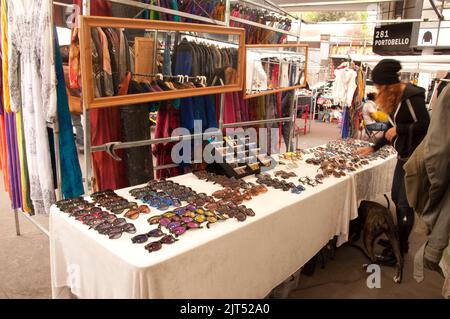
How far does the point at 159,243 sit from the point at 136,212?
0.36 meters

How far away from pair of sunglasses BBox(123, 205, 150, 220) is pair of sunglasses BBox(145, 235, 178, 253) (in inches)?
11.3

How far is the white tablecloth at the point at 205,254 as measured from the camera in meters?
1.39

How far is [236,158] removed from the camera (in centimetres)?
253

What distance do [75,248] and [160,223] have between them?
1.32 feet

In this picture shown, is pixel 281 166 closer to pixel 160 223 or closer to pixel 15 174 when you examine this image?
pixel 160 223

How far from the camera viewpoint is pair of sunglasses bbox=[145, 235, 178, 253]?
143 cm

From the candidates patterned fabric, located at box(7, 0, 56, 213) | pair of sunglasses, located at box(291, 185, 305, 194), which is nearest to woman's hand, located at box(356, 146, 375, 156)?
pair of sunglasses, located at box(291, 185, 305, 194)

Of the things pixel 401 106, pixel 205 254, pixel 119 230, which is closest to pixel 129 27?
pixel 119 230

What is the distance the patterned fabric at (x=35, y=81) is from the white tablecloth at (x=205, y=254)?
Result: 61 cm

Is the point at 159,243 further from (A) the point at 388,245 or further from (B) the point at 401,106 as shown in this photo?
(A) the point at 388,245

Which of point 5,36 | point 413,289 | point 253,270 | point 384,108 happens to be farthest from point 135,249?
point 413,289

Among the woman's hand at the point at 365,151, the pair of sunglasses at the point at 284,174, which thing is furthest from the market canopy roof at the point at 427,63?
the pair of sunglasses at the point at 284,174

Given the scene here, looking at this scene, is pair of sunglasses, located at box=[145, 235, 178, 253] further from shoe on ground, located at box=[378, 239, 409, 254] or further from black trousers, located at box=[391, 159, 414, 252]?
shoe on ground, located at box=[378, 239, 409, 254]
